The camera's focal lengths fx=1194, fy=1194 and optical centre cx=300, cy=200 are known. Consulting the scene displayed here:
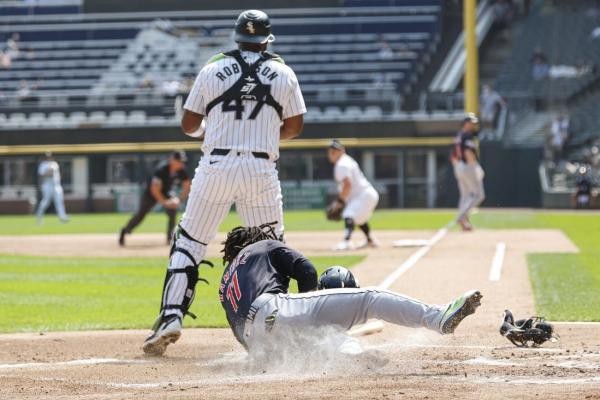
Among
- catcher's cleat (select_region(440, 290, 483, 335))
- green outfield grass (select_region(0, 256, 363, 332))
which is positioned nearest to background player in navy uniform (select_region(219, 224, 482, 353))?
catcher's cleat (select_region(440, 290, 483, 335))

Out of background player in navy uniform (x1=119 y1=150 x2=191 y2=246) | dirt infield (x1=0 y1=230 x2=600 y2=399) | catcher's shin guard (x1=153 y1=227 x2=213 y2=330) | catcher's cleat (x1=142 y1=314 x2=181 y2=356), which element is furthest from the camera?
background player in navy uniform (x1=119 y1=150 x2=191 y2=246)

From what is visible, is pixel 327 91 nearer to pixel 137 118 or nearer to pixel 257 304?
pixel 137 118

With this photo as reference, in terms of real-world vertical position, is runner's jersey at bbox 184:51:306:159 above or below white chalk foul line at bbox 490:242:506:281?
above

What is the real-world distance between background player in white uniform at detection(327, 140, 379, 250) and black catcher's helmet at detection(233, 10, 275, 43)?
1029cm

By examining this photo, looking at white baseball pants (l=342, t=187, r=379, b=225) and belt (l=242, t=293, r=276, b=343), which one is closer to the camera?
belt (l=242, t=293, r=276, b=343)

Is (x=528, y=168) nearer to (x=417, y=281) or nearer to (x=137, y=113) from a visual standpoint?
(x=137, y=113)

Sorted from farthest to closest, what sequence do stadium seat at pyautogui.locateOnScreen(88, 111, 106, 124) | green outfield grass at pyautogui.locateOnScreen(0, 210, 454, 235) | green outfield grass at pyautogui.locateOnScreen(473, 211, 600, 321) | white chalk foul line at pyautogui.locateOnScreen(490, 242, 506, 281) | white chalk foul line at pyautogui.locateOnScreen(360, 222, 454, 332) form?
stadium seat at pyautogui.locateOnScreen(88, 111, 106, 124)
green outfield grass at pyautogui.locateOnScreen(0, 210, 454, 235)
white chalk foul line at pyautogui.locateOnScreen(490, 242, 506, 281)
green outfield grass at pyautogui.locateOnScreen(473, 211, 600, 321)
white chalk foul line at pyautogui.locateOnScreen(360, 222, 454, 332)

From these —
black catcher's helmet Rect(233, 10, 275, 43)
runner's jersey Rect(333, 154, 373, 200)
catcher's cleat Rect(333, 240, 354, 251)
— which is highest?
black catcher's helmet Rect(233, 10, 275, 43)

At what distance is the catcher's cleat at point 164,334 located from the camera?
7582 mm

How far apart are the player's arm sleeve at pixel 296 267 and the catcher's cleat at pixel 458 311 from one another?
86 cm

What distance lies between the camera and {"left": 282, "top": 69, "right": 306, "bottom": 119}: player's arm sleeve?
7.78 m

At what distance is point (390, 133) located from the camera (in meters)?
40.8

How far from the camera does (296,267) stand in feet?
22.3

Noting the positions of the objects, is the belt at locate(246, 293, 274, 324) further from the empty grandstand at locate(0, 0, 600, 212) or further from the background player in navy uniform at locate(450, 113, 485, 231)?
the empty grandstand at locate(0, 0, 600, 212)
